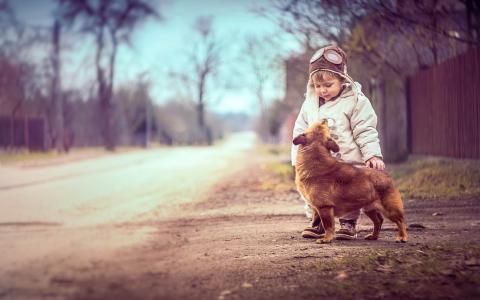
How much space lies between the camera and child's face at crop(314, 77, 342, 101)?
3047 mm

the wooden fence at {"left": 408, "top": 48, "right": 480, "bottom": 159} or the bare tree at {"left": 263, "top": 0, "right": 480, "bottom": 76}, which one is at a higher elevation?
the bare tree at {"left": 263, "top": 0, "right": 480, "bottom": 76}

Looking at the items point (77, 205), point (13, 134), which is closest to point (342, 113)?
point (77, 205)

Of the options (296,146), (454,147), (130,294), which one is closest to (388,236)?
(296,146)

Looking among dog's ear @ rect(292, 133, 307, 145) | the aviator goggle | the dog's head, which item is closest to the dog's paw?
the dog's head

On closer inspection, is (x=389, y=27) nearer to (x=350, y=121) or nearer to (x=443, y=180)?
(x=443, y=180)

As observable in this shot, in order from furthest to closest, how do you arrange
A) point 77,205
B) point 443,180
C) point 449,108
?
point 449,108 → point 443,180 → point 77,205

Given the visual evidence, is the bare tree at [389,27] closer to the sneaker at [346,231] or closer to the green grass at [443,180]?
the green grass at [443,180]

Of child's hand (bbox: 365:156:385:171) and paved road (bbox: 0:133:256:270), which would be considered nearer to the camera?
paved road (bbox: 0:133:256:270)

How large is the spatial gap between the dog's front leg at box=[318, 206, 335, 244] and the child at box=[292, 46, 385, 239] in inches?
6.1

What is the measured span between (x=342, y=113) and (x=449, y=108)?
5283 mm

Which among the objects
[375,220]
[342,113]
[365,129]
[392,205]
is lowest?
[375,220]

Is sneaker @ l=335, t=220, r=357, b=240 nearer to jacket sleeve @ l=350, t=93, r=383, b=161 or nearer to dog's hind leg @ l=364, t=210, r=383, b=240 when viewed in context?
dog's hind leg @ l=364, t=210, r=383, b=240

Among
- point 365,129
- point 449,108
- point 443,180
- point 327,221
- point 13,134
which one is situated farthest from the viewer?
point 13,134

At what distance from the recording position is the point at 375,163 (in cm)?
296
